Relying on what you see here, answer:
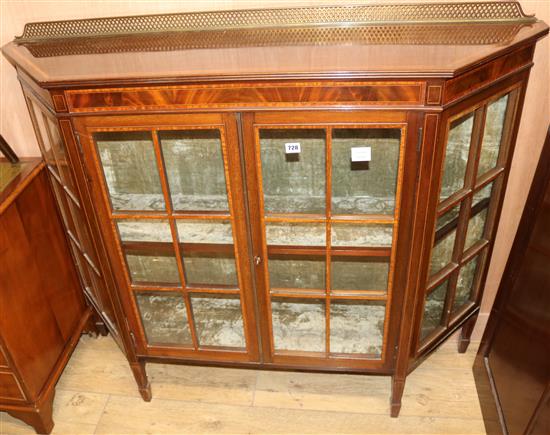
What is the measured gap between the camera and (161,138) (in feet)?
5.06

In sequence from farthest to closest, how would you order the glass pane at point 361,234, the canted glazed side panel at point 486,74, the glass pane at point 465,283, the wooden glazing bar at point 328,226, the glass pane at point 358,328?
the glass pane at point 465,283
the glass pane at point 358,328
the glass pane at point 361,234
the wooden glazing bar at point 328,226
the canted glazed side panel at point 486,74

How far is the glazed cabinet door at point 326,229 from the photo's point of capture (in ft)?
4.67

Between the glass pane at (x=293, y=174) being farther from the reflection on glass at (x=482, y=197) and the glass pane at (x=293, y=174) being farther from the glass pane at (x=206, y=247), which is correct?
the reflection on glass at (x=482, y=197)

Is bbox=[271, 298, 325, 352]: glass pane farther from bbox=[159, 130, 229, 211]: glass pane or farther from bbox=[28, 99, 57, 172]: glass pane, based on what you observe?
bbox=[28, 99, 57, 172]: glass pane

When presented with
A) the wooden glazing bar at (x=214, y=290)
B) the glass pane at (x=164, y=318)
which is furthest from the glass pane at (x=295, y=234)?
the glass pane at (x=164, y=318)

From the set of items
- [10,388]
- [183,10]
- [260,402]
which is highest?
[183,10]

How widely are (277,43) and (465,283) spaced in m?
1.14

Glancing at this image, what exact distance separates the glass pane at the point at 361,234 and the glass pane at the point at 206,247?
343mm

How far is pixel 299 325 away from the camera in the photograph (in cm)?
185

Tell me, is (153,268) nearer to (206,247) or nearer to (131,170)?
(206,247)

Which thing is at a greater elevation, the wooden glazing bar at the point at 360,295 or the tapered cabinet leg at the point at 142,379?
the wooden glazing bar at the point at 360,295

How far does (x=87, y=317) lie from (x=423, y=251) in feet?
5.03

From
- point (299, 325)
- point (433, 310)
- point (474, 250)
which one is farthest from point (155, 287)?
point (474, 250)

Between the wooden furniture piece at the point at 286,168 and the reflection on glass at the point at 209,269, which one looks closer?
the wooden furniture piece at the point at 286,168
